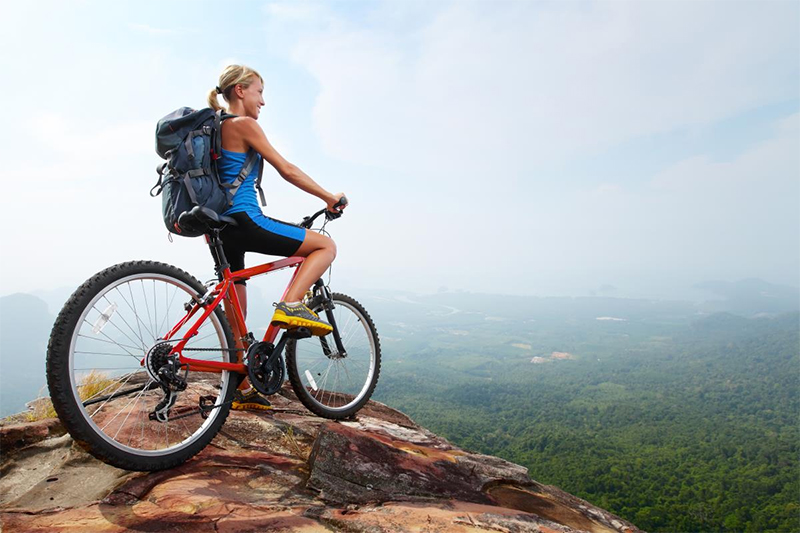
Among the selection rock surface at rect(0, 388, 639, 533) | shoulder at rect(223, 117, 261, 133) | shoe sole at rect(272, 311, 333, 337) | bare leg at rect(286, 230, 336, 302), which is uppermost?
shoulder at rect(223, 117, 261, 133)

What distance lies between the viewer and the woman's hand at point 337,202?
4348 millimetres

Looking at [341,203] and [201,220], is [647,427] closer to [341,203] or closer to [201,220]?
[341,203]

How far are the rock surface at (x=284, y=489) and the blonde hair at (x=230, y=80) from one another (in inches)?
124

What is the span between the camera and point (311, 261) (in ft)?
13.8

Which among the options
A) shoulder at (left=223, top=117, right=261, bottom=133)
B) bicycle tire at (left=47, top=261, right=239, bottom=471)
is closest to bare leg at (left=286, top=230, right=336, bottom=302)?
bicycle tire at (left=47, top=261, right=239, bottom=471)

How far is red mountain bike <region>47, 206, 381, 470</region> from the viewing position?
2.68m

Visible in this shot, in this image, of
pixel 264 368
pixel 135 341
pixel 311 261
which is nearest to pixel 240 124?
pixel 311 261

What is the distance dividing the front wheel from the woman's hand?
1080mm

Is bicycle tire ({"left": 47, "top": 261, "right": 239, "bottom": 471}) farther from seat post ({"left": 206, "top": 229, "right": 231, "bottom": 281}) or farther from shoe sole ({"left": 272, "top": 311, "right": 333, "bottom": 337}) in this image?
shoe sole ({"left": 272, "top": 311, "right": 333, "bottom": 337})

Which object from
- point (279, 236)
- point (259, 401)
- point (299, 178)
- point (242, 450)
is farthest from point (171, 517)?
point (299, 178)

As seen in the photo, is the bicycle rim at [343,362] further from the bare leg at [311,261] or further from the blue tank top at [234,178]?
the blue tank top at [234,178]

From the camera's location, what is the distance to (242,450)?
3891 millimetres

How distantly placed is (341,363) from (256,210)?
7.24 feet

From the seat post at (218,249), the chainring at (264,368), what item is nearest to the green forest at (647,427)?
the chainring at (264,368)
